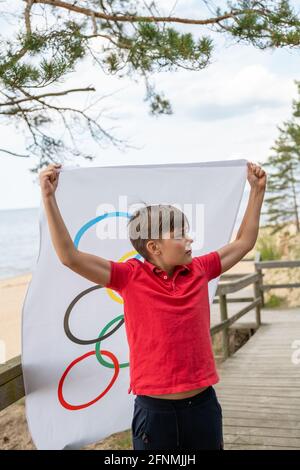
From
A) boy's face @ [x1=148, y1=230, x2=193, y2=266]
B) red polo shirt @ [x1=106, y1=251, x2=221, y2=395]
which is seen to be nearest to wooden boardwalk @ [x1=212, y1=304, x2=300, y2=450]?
red polo shirt @ [x1=106, y1=251, x2=221, y2=395]

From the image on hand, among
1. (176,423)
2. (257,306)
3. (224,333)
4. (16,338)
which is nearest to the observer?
(176,423)

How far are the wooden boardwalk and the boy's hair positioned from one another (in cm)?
187

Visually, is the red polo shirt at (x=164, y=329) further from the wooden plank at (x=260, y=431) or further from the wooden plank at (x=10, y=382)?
the wooden plank at (x=260, y=431)

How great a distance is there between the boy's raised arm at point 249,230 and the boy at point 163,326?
166 millimetres

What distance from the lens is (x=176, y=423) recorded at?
1.51 m

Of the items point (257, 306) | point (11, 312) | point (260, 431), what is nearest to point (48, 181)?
point (260, 431)

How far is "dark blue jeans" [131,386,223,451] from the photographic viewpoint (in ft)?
4.97

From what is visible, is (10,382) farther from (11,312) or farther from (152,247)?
(11,312)

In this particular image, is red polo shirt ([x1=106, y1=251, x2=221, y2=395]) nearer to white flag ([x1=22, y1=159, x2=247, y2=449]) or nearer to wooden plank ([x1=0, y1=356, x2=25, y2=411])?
white flag ([x1=22, y1=159, x2=247, y2=449])

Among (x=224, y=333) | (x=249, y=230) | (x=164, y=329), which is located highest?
(x=249, y=230)

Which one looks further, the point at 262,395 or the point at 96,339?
the point at 262,395

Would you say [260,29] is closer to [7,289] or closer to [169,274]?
[169,274]

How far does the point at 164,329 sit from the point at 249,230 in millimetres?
528

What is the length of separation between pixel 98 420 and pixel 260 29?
3.91m
